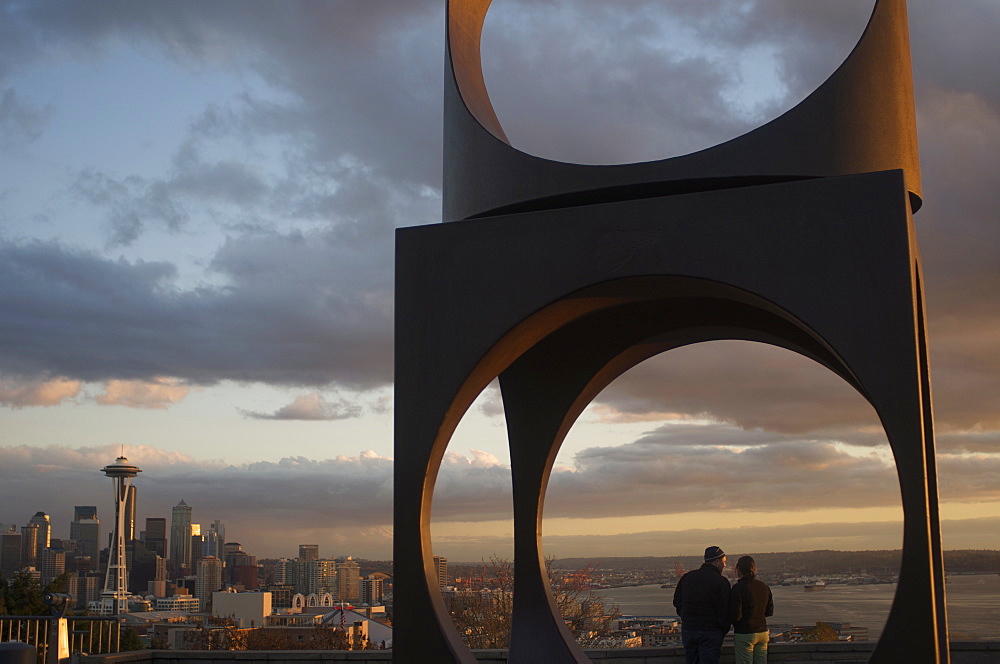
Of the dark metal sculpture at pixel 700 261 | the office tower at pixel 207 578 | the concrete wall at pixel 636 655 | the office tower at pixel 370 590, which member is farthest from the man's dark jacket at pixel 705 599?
the office tower at pixel 207 578

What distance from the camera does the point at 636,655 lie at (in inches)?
420

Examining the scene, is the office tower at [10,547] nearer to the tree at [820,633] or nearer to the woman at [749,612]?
the tree at [820,633]

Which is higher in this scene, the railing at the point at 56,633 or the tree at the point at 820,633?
the railing at the point at 56,633

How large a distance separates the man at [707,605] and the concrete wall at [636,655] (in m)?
1.71

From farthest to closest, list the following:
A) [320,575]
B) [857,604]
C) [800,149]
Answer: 1. [320,575]
2. [857,604]
3. [800,149]

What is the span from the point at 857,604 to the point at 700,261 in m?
8.47

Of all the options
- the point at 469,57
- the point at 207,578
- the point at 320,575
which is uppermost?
the point at 469,57

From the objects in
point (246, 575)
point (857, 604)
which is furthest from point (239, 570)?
point (857, 604)

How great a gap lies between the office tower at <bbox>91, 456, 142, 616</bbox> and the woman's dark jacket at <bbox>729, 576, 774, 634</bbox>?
2310 inches

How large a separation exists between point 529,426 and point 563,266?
3.27 meters

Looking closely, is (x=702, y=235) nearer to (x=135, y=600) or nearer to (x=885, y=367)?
(x=885, y=367)

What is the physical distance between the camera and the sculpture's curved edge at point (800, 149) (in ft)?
27.5

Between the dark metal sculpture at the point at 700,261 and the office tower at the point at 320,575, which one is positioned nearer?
the dark metal sculpture at the point at 700,261

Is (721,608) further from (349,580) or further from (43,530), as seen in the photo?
(43,530)
